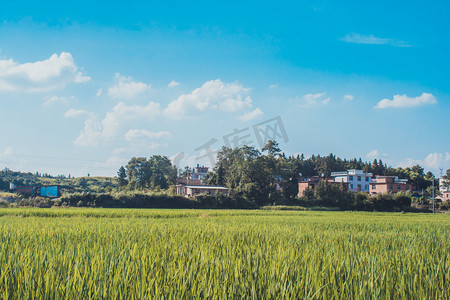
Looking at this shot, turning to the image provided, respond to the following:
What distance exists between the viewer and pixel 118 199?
103 ft

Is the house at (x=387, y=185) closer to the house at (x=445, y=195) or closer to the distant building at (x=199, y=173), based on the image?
the house at (x=445, y=195)

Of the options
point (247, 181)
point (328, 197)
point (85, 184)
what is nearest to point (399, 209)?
point (328, 197)

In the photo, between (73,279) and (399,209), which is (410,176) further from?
(73,279)

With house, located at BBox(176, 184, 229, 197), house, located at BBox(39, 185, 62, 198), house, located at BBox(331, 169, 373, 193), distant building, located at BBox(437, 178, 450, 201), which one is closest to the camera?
house, located at BBox(176, 184, 229, 197)

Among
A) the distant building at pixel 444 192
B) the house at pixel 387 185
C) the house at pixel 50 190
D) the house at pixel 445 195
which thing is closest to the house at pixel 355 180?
Result: the house at pixel 387 185

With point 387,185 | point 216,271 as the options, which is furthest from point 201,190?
point 216,271

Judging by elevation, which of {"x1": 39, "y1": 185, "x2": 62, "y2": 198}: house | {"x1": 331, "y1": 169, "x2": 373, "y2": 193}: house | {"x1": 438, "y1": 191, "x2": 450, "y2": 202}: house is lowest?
{"x1": 438, "y1": 191, "x2": 450, "y2": 202}: house

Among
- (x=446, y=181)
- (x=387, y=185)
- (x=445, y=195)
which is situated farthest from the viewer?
(x=446, y=181)

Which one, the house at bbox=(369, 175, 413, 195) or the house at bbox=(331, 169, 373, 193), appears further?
the house at bbox=(331, 169, 373, 193)

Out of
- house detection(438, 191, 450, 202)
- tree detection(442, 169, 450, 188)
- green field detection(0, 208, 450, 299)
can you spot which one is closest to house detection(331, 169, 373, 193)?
house detection(438, 191, 450, 202)

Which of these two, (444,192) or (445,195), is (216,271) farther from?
(444,192)

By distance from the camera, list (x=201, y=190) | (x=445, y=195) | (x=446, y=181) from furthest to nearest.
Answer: (x=446, y=181) < (x=445, y=195) < (x=201, y=190)

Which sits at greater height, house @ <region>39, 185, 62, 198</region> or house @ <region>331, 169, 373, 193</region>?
house @ <region>331, 169, 373, 193</region>

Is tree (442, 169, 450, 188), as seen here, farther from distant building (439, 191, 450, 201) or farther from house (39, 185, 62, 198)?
house (39, 185, 62, 198)
